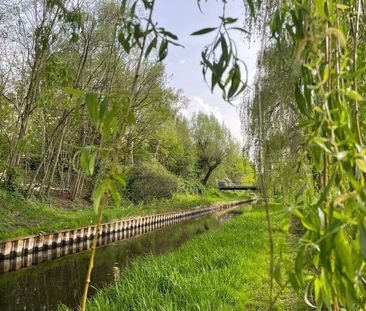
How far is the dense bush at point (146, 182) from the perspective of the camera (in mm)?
20812

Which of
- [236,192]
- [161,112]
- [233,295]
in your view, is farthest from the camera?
[236,192]

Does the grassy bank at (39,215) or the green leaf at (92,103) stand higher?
the green leaf at (92,103)

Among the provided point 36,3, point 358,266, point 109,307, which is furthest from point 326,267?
point 36,3

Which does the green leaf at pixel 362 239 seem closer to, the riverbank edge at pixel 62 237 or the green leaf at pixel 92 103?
the green leaf at pixel 92 103

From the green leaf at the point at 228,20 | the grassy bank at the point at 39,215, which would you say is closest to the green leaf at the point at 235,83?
the green leaf at the point at 228,20

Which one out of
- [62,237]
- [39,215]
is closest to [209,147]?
[39,215]

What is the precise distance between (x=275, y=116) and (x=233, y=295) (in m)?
3.04

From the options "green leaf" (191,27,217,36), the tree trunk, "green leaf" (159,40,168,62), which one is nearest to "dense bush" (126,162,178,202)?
Result: the tree trunk

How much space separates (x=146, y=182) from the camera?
21.0m

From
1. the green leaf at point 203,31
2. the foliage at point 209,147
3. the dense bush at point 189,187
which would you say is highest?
the foliage at point 209,147

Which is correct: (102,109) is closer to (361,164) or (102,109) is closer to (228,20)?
(228,20)

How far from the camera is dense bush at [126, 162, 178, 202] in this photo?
2081cm

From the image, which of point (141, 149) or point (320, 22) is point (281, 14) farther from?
point (141, 149)

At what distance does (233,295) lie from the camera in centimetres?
489
